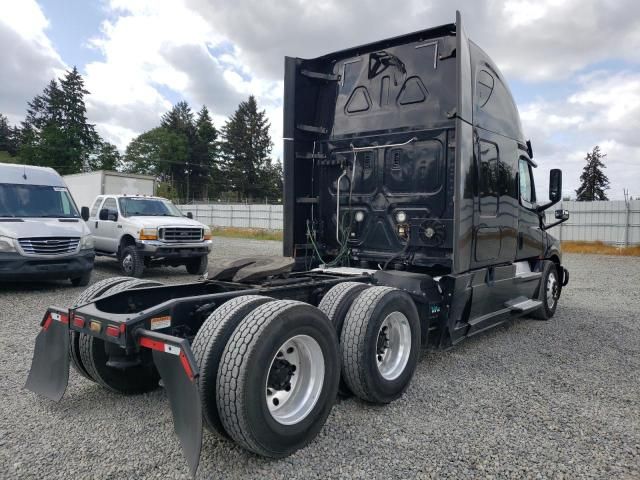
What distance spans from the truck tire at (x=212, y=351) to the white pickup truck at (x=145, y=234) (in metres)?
7.87

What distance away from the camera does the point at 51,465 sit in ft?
9.14

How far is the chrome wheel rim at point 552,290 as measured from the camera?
7.05 metres

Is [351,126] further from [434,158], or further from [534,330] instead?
[534,330]

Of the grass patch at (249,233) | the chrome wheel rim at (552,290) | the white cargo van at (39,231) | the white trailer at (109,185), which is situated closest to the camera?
the chrome wheel rim at (552,290)

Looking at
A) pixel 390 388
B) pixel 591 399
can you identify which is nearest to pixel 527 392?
pixel 591 399

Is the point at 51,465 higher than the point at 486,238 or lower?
lower

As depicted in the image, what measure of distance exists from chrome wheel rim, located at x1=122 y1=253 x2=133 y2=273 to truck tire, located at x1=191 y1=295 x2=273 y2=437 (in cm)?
833

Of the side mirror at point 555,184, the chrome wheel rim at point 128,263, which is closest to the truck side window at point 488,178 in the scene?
the side mirror at point 555,184

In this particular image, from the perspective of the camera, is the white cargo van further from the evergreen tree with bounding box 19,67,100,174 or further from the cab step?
the evergreen tree with bounding box 19,67,100,174

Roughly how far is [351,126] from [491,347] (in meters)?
3.12

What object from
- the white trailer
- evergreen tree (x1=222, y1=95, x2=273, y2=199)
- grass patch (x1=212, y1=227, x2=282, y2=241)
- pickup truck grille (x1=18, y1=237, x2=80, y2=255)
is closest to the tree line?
evergreen tree (x1=222, y1=95, x2=273, y2=199)

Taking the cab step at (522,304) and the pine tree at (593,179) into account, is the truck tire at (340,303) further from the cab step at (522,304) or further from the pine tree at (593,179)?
the pine tree at (593,179)

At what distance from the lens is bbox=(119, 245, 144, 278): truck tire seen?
10.4 metres

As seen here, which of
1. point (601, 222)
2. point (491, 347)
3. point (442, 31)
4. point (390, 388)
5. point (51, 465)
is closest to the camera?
point (51, 465)
